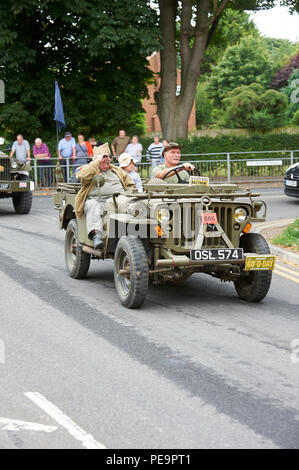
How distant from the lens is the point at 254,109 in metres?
50.1

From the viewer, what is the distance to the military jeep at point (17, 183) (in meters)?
18.2

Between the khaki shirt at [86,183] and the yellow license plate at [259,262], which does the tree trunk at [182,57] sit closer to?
the khaki shirt at [86,183]

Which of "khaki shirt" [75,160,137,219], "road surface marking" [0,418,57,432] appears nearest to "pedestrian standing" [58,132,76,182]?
"khaki shirt" [75,160,137,219]

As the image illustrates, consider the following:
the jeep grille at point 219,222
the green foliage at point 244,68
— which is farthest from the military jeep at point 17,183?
the green foliage at point 244,68

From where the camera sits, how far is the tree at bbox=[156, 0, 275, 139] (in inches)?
1150

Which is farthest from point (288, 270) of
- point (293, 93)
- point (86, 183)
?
point (293, 93)

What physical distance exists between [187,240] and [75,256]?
7.82 ft

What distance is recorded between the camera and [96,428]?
16.7 ft

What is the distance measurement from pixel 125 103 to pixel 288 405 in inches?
958

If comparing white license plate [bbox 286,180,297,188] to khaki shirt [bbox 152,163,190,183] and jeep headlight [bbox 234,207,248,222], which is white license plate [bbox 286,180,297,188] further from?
jeep headlight [bbox 234,207,248,222]

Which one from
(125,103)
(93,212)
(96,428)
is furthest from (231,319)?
(125,103)

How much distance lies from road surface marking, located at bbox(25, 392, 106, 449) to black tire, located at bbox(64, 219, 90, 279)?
4576 millimetres

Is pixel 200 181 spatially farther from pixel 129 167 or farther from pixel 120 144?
pixel 120 144
